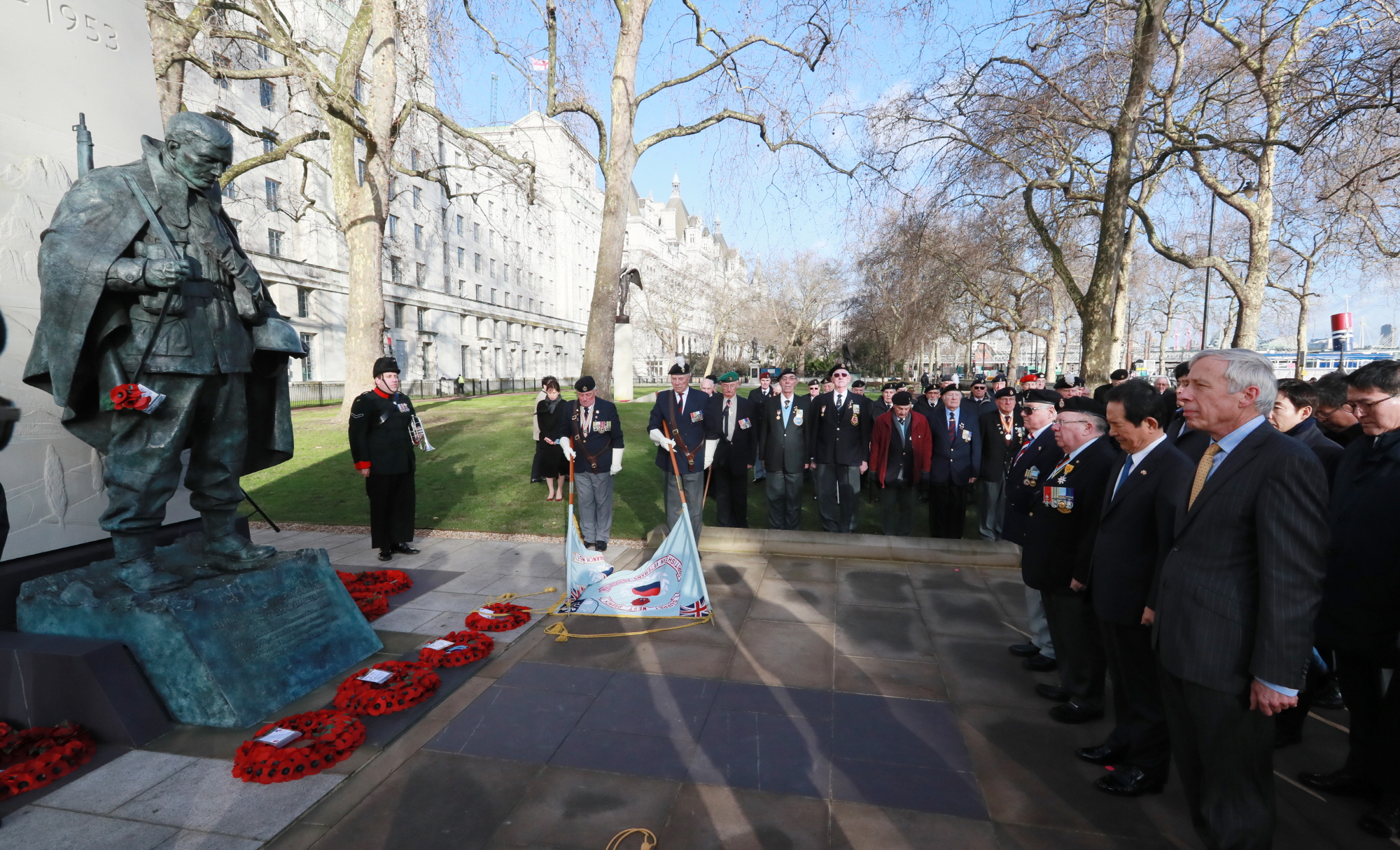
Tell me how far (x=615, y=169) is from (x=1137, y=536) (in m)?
11.5

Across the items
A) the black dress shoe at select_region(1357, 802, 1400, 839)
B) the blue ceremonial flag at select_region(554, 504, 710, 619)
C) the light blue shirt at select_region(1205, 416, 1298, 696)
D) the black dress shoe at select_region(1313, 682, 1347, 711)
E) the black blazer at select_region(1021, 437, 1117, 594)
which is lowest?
the black dress shoe at select_region(1313, 682, 1347, 711)

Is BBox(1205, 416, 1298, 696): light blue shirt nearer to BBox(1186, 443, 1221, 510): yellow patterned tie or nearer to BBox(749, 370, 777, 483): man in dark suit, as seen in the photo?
BBox(1186, 443, 1221, 510): yellow patterned tie

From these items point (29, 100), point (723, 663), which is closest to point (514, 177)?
point (29, 100)

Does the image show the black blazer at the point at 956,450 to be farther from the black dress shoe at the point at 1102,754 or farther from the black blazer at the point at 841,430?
the black dress shoe at the point at 1102,754

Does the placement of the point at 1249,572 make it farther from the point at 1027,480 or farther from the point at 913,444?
the point at 913,444

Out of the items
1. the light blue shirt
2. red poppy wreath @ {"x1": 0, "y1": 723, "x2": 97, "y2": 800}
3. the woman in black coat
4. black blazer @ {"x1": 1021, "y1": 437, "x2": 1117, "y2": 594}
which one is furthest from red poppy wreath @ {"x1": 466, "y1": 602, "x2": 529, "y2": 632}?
the light blue shirt

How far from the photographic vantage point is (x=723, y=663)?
477 cm

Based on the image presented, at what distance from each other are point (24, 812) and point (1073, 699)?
566cm

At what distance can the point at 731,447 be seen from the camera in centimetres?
862

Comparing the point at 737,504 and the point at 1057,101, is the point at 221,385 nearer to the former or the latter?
the point at 737,504

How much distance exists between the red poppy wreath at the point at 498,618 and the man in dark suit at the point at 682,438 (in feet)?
7.24

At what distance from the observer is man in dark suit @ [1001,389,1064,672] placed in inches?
184

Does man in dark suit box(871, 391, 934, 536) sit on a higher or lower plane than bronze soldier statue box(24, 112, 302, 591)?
lower

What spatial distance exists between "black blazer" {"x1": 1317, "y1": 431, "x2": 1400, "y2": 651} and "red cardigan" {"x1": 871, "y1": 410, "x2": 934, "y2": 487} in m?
5.06
